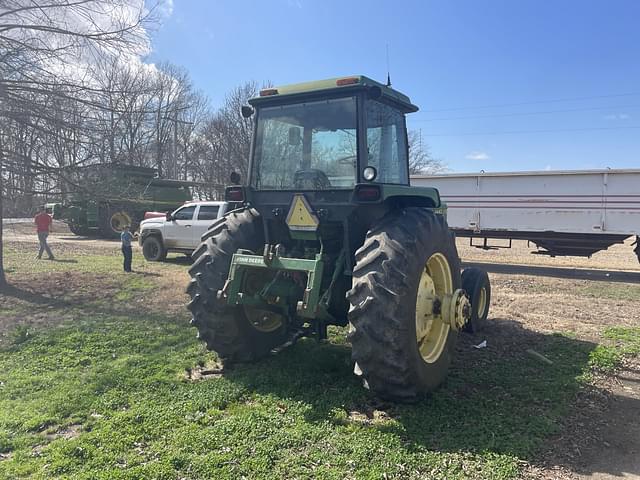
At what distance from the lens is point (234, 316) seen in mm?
4922

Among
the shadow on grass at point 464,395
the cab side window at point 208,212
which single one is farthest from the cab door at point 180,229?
the shadow on grass at point 464,395

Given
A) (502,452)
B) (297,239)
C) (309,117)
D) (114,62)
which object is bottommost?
(502,452)

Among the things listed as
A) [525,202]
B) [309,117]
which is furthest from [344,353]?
[525,202]

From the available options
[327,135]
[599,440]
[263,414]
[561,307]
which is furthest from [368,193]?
[561,307]

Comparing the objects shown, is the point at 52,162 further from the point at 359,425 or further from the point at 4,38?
the point at 359,425

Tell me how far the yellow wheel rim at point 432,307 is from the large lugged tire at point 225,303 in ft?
5.72

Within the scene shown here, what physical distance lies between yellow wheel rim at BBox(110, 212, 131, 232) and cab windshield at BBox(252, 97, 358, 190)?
68.5 ft

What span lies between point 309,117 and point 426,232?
5.68 feet

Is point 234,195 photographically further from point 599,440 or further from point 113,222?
point 113,222

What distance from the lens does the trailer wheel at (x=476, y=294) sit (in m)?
6.69

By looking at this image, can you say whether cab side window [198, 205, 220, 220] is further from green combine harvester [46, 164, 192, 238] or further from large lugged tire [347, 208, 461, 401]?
large lugged tire [347, 208, 461, 401]

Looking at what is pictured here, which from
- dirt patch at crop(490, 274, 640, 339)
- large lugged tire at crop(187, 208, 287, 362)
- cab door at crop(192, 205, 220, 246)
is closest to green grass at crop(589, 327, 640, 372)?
dirt patch at crop(490, 274, 640, 339)

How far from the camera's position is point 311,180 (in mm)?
4934

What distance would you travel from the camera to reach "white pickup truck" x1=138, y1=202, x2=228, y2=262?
13836mm
